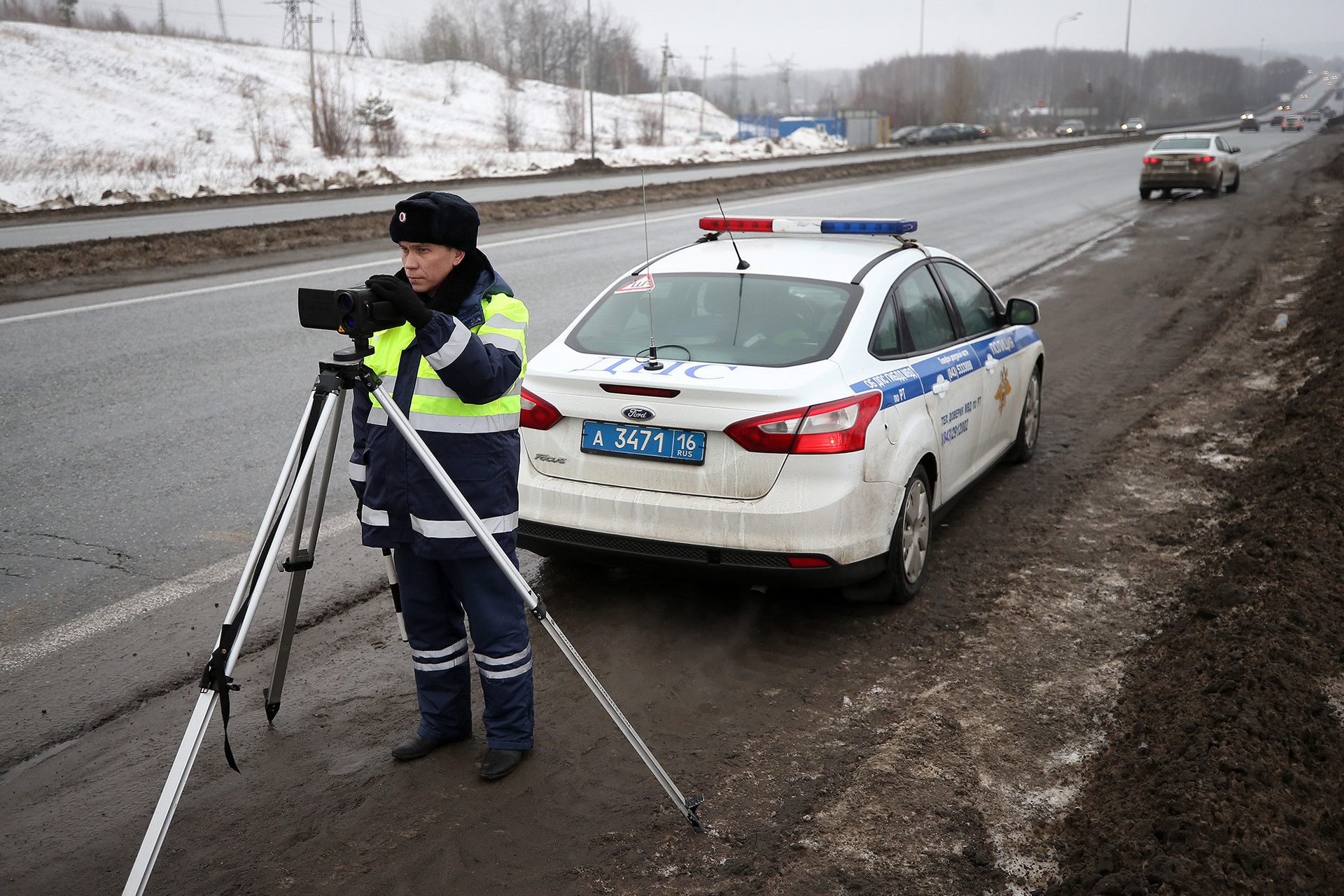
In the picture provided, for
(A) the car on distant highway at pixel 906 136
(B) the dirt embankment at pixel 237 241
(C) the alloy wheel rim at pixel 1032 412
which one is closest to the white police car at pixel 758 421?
(C) the alloy wheel rim at pixel 1032 412

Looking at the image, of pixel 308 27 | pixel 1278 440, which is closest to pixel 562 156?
pixel 308 27

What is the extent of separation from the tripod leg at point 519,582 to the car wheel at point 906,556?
1.58 metres

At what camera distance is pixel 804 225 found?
5.48 meters

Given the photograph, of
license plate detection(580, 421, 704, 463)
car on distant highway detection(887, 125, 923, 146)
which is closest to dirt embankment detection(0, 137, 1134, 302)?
license plate detection(580, 421, 704, 463)

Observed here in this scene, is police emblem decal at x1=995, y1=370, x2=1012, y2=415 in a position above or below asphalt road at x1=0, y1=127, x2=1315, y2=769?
above

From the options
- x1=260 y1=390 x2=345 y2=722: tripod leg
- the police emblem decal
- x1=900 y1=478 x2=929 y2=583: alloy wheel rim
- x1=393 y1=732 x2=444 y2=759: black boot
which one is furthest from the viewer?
the police emblem decal

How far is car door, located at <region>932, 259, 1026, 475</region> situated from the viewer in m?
5.59

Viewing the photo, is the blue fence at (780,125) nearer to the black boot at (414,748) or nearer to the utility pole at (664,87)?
the utility pole at (664,87)

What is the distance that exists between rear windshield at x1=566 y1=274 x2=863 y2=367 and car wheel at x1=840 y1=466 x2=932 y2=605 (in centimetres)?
76

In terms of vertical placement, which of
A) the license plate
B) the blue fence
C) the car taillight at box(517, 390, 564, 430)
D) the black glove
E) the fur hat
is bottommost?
the license plate

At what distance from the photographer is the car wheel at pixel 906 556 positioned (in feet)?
14.6

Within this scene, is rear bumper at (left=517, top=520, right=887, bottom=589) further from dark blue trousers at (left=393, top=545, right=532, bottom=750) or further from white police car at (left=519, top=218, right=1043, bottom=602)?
dark blue trousers at (left=393, top=545, right=532, bottom=750)

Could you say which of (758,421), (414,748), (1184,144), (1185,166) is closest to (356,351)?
(414,748)

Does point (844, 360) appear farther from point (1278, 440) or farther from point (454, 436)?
point (1278, 440)
